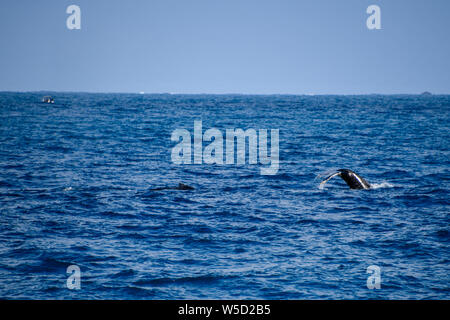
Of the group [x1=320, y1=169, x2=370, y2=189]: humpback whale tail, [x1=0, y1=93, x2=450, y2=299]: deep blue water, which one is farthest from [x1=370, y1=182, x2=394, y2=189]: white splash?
[x1=320, y1=169, x2=370, y2=189]: humpback whale tail

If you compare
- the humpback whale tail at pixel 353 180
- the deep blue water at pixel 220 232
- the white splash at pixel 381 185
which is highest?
the humpback whale tail at pixel 353 180

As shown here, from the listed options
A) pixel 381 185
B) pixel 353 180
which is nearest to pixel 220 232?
pixel 353 180

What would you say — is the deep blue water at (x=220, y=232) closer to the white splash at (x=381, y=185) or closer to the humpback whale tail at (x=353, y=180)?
the white splash at (x=381, y=185)

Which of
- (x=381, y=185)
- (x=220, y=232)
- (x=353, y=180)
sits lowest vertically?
(x=220, y=232)

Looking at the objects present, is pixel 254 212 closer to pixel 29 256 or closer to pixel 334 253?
pixel 334 253

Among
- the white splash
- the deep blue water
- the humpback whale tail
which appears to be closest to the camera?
the deep blue water

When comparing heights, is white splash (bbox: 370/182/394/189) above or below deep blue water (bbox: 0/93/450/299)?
above

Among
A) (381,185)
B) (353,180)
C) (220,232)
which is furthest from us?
(381,185)

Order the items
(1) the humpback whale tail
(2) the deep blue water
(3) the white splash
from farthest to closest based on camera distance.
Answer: (3) the white splash, (1) the humpback whale tail, (2) the deep blue water

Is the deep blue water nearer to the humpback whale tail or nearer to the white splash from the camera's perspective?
the white splash

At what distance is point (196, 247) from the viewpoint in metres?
14.1

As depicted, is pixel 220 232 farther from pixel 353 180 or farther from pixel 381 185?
pixel 381 185

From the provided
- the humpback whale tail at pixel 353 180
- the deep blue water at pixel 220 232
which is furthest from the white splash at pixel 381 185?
the humpback whale tail at pixel 353 180

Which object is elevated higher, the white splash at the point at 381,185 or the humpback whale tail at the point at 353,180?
the humpback whale tail at the point at 353,180
